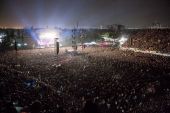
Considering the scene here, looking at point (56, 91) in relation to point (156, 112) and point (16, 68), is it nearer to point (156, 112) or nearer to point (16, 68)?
point (156, 112)

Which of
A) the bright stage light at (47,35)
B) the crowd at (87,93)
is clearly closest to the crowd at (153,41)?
the bright stage light at (47,35)

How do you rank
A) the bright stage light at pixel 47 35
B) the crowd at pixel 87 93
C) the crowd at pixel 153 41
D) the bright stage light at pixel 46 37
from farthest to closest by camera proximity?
the bright stage light at pixel 47 35 < the bright stage light at pixel 46 37 < the crowd at pixel 153 41 < the crowd at pixel 87 93

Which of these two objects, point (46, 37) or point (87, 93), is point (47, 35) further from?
point (87, 93)

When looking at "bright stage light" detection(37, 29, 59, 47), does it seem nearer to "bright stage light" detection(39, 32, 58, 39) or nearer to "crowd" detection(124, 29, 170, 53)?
"bright stage light" detection(39, 32, 58, 39)

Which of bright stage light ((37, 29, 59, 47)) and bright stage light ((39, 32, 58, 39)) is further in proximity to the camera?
bright stage light ((39, 32, 58, 39))

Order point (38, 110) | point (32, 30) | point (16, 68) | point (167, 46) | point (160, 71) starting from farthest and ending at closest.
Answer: point (32, 30)
point (167, 46)
point (16, 68)
point (160, 71)
point (38, 110)

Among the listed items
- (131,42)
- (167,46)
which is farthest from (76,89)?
(131,42)

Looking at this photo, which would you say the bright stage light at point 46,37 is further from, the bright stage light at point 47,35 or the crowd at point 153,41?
the crowd at point 153,41

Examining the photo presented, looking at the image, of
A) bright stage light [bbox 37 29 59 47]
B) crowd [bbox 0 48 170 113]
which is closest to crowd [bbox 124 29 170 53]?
bright stage light [bbox 37 29 59 47]
